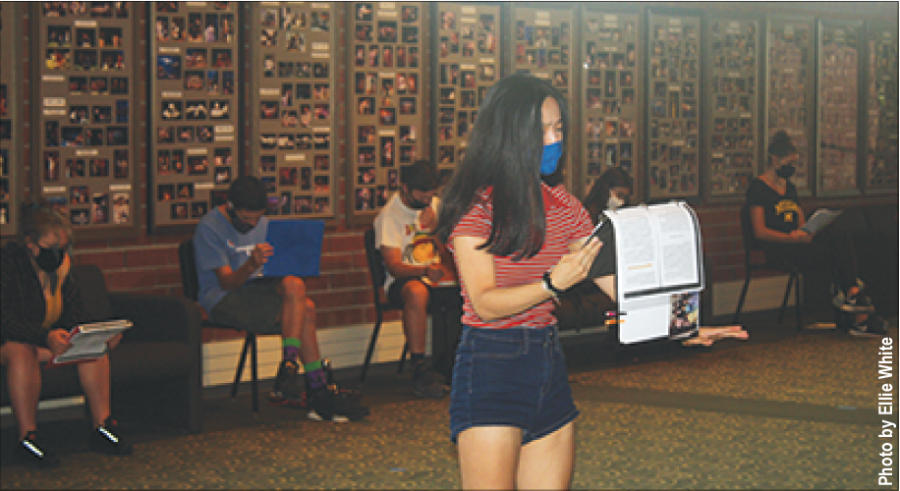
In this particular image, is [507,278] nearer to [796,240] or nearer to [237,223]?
[237,223]

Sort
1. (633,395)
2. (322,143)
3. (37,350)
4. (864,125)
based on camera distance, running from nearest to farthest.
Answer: (37,350) < (633,395) < (322,143) < (864,125)

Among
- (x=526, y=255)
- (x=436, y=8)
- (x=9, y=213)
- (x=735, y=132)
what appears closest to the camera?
(x=526, y=255)

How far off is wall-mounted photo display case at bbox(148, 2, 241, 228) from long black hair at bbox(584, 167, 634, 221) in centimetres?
242

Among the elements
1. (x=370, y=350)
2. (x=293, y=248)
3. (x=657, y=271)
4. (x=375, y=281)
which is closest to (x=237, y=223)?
(x=293, y=248)

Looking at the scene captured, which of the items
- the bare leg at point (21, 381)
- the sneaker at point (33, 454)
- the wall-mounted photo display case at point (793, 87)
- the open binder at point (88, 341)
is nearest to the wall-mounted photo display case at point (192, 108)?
the open binder at point (88, 341)

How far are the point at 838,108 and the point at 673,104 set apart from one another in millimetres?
2421

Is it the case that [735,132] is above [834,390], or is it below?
above

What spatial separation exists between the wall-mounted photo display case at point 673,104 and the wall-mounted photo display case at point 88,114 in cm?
441

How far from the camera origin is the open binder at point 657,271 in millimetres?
2525

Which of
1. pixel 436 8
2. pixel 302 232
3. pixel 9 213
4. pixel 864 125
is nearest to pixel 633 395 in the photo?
pixel 302 232

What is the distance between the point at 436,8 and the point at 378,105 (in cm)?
79

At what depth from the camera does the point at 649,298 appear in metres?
2.58

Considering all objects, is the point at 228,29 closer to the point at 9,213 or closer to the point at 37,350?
the point at 9,213

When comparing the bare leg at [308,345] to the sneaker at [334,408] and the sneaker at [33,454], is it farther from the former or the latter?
the sneaker at [33,454]
